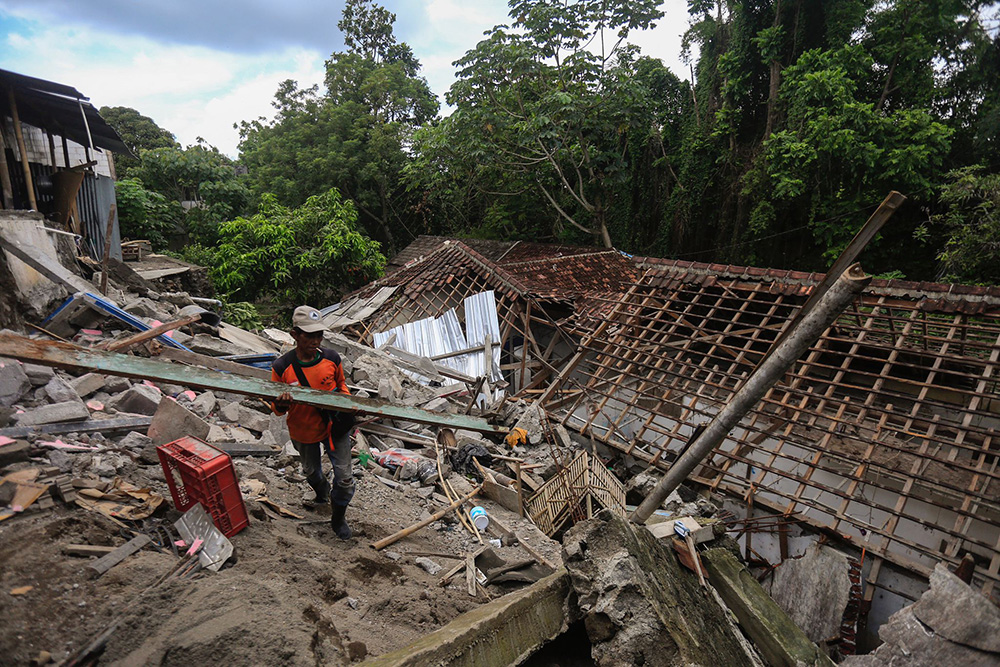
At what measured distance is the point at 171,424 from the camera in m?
4.31

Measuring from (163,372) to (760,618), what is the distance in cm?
382

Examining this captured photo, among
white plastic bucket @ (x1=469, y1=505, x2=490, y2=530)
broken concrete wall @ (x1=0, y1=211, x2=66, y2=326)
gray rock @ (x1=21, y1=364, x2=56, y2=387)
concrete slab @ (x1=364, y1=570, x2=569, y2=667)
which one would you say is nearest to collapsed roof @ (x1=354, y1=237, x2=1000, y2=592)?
white plastic bucket @ (x1=469, y1=505, x2=490, y2=530)

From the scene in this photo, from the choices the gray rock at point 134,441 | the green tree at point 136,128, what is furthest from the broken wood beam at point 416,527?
the green tree at point 136,128

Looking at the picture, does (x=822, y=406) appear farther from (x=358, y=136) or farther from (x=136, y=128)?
(x=136, y=128)

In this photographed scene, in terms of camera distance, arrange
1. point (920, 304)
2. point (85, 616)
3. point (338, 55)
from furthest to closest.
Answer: point (338, 55) < point (920, 304) < point (85, 616)

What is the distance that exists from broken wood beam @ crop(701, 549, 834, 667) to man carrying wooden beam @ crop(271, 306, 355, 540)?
2.64 meters

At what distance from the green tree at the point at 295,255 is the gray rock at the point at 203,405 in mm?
8823

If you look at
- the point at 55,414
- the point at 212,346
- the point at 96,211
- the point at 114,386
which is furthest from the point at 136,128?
the point at 55,414

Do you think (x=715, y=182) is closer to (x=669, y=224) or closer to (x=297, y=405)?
(x=669, y=224)

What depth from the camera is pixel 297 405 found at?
3465mm

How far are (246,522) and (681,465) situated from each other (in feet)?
9.70

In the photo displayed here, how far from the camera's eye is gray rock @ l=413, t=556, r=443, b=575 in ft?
12.8

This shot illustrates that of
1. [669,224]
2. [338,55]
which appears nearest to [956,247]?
[669,224]

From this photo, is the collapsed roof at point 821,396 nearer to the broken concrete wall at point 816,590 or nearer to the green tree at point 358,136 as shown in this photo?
the broken concrete wall at point 816,590
